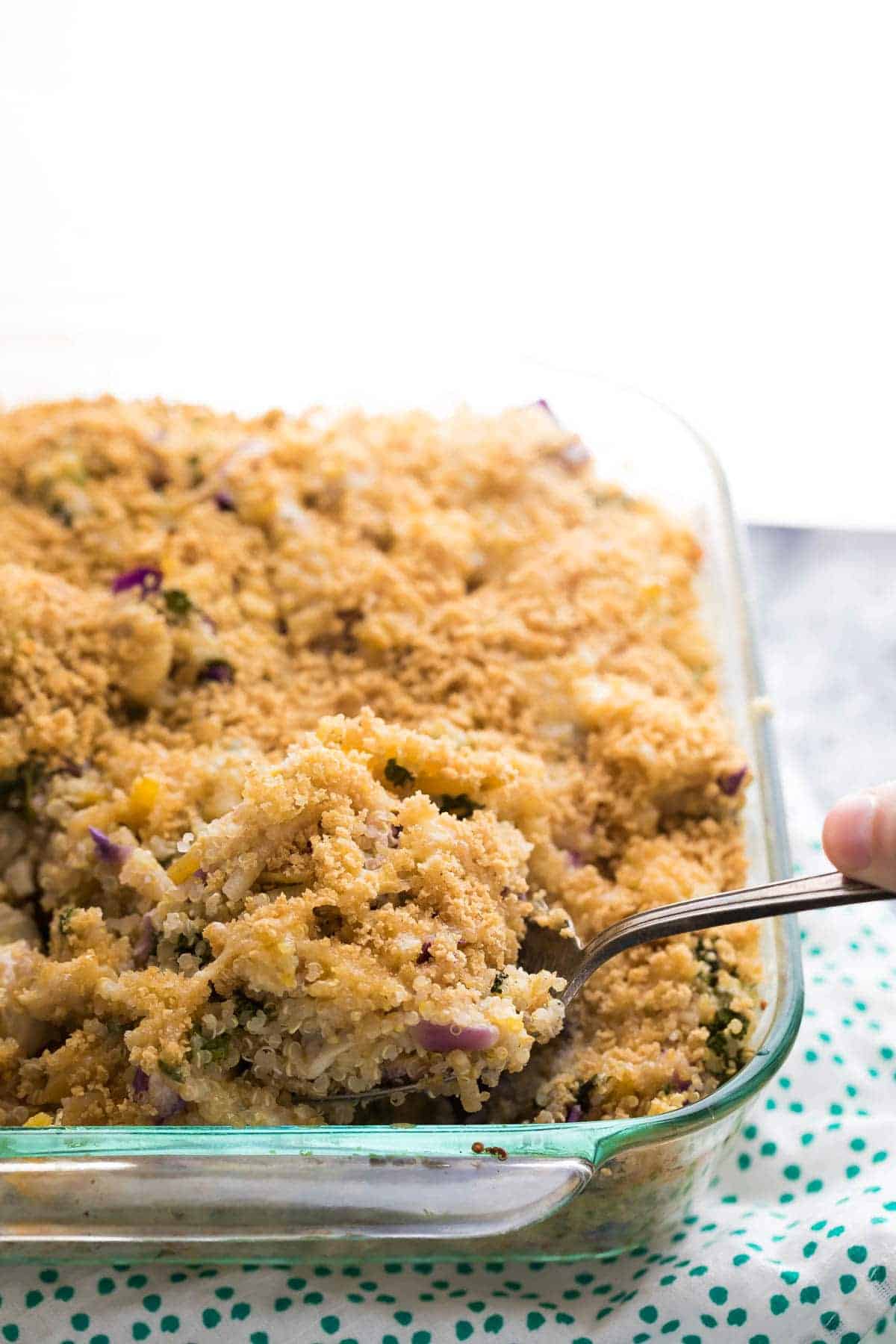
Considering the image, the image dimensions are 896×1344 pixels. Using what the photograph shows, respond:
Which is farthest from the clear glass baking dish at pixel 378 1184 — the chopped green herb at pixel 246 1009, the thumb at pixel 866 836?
the thumb at pixel 866 836

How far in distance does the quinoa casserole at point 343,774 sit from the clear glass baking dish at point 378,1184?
2.2 inches

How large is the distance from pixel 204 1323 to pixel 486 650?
897 millimetres

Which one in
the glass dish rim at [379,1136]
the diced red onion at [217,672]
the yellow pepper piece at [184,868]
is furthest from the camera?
the diced red onion at [217,672]

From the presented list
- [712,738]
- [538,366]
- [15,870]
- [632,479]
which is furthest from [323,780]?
[538,366]

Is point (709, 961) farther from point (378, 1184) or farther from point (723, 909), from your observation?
point (378, 1184)

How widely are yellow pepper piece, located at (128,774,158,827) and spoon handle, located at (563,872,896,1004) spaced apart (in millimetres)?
527

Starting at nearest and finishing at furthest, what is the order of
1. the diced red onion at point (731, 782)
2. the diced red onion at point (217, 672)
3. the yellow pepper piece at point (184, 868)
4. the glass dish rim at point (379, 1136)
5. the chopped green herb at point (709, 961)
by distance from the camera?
1. the glass dish rim at point (379, 1136)
2. the yellow pepper piece at point (184, 868)
3. the chopped green herb at point (709, 961)
4. the diced red onion at point (731, 782)
5. the diced red onion at point (217, 672)

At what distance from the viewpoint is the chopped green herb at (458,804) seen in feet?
4.80

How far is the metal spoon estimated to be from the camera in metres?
1.28

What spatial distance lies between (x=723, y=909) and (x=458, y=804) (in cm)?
32

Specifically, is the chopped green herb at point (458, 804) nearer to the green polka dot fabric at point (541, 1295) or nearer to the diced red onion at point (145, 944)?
the diced red onion at point (145, 944)

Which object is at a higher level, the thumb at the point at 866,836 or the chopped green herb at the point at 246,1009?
the thumb at the point at 866,836

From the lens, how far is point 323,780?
1.36 metres

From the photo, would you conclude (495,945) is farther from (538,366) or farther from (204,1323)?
(538,366)
